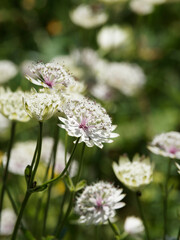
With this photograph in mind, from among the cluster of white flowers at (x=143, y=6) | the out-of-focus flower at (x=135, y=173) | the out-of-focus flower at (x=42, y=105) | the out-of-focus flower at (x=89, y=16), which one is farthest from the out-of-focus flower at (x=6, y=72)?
the cluster of white flowers at (x=143, y=6)

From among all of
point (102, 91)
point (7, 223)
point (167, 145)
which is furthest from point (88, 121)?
point (102, 91)

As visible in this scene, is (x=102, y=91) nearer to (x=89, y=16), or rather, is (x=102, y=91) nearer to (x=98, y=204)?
(x=89, y=16)

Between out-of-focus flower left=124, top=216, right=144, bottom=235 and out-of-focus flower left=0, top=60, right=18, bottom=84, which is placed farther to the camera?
out-of-focus flower left=0, top=60, right=18, bottom=84

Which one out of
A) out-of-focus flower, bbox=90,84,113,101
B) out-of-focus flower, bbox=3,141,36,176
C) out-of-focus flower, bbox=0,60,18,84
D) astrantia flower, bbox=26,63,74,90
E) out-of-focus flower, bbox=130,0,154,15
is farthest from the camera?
out-of-focus flower, bbox=130,0,154,15

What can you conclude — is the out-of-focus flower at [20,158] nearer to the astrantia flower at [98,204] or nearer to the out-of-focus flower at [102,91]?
the astrantia flower at [98,204]

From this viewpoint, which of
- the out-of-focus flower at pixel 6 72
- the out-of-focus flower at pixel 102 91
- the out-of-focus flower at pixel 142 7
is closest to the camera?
the out-of-focus flower at pixel 6 72

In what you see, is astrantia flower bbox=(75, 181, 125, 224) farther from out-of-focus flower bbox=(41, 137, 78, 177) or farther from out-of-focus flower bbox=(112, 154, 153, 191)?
out-of-focus flower bbox=(41, 137, 78, 177)

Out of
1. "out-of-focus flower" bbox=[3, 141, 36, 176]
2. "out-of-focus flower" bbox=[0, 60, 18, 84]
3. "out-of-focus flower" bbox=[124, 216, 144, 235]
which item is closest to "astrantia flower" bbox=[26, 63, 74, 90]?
"out-of-focus flower" bbox=[124, 216, 144, 235]

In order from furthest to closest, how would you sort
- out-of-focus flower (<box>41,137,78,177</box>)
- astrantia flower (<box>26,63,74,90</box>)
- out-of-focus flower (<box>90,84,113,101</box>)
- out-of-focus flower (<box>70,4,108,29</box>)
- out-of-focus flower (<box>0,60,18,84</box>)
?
out-of-focus flower (<box>70,4,108,29</box>) < out-of-focus flower (<box>90,84,113,101</box>) < out-of-focus flower (<box>0,60,18,84</box>) < out-of-focus flower (<box>41,137,78,177</box>) < astrantia flower (<box>26,63,74,90</box>)
